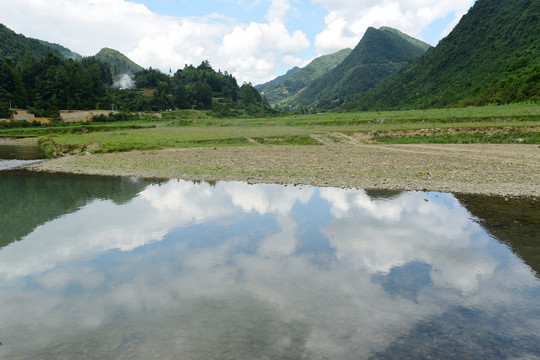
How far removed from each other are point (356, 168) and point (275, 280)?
20023 millimetres

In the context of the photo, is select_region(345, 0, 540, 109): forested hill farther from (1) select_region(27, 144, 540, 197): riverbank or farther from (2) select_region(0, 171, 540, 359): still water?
(2) select_region(0, 171, 540, 359): still water

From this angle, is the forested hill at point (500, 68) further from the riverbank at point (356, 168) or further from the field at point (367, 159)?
the riverbank at point (356, 168)

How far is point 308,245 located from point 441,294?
17.3ft

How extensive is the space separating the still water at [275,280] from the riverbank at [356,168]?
157 inches

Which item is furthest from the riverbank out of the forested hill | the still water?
the forested hill

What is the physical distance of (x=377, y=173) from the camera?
26.2m

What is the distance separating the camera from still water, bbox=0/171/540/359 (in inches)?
298

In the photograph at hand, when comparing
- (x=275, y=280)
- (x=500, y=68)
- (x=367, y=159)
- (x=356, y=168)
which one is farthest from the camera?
(x=500, y=68)

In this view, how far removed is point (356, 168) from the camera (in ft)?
94.0

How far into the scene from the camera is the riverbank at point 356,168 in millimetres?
22844

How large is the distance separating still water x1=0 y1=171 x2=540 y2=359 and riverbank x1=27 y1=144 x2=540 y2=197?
400 cm

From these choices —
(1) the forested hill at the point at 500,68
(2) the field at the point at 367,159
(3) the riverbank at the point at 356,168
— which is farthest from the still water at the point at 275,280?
(1) the forested hill at the point at 500,68

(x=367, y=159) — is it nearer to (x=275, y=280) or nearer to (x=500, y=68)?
(x=275, y=280)

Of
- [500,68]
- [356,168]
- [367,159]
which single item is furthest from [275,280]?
[500,68]
